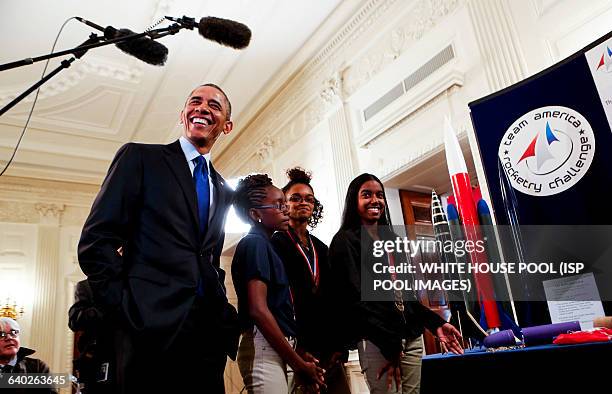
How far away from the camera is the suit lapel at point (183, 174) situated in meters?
1.20

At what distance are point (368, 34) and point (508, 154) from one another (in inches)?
100.0

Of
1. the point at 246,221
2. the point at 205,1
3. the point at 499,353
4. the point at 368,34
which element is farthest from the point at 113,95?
the point at 499,353

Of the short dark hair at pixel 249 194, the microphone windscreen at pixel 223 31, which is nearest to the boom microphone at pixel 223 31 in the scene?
the microphone windscreen at pixel 223 31

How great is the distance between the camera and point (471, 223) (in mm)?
1413

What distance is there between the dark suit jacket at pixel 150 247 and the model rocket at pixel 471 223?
27.9 inches

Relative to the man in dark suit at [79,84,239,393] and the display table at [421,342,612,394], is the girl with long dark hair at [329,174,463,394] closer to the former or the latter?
the display table at [421,342,612,394]

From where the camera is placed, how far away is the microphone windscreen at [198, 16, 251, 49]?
1.87m

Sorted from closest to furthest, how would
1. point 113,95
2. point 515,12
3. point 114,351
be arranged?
1. point 114,351
2. point 515,12
3. point 113,95

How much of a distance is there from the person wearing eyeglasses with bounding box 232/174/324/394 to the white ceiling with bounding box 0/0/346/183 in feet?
10.5

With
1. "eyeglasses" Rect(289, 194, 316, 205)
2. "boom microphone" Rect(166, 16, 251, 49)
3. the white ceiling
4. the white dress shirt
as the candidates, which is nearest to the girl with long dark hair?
"eyeglasses" Rect(289, 194, 316, 205)

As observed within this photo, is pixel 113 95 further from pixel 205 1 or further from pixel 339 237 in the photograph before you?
pixel 339 237

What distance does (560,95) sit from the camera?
1.89m

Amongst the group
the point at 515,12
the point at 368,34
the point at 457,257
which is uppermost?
the point at 368,34

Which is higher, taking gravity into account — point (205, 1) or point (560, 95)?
point (205, 1)
